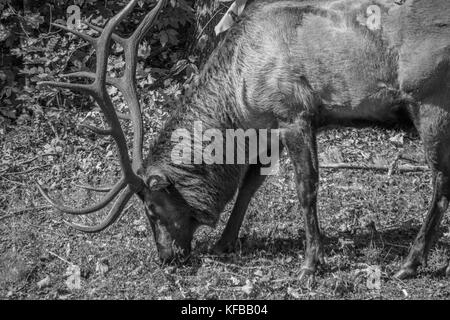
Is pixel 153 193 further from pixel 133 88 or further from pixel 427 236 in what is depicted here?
pixel 427 236

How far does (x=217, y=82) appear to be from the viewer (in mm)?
5629

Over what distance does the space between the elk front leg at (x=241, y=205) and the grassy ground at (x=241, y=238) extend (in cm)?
13

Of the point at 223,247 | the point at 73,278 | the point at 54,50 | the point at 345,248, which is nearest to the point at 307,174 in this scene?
the point at 345,248

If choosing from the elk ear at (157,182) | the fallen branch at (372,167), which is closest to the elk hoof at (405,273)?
the elk ear at (157,182)

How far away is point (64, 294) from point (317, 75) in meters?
2.18

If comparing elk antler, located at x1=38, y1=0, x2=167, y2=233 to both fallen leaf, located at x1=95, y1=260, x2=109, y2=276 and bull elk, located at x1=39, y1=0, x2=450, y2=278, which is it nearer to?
bull elk, located at x1=39, y1=0, x2=450, y2=278

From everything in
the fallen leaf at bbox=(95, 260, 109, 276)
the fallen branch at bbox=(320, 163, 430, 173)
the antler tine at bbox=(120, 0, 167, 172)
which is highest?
the antler tine at bbox=(120, 0, 167, 172)

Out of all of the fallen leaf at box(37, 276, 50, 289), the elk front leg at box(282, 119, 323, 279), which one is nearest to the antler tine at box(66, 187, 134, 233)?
the fallen leaf at box(37, 276, 50, 289)

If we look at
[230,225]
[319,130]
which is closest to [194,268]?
[230,225]

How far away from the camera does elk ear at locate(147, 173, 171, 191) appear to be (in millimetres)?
5457

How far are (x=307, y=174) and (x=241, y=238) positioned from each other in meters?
0.95

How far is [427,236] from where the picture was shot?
5234 mm

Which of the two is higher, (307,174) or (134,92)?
(134,92)

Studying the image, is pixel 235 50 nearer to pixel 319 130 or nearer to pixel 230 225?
pixel 319 130
